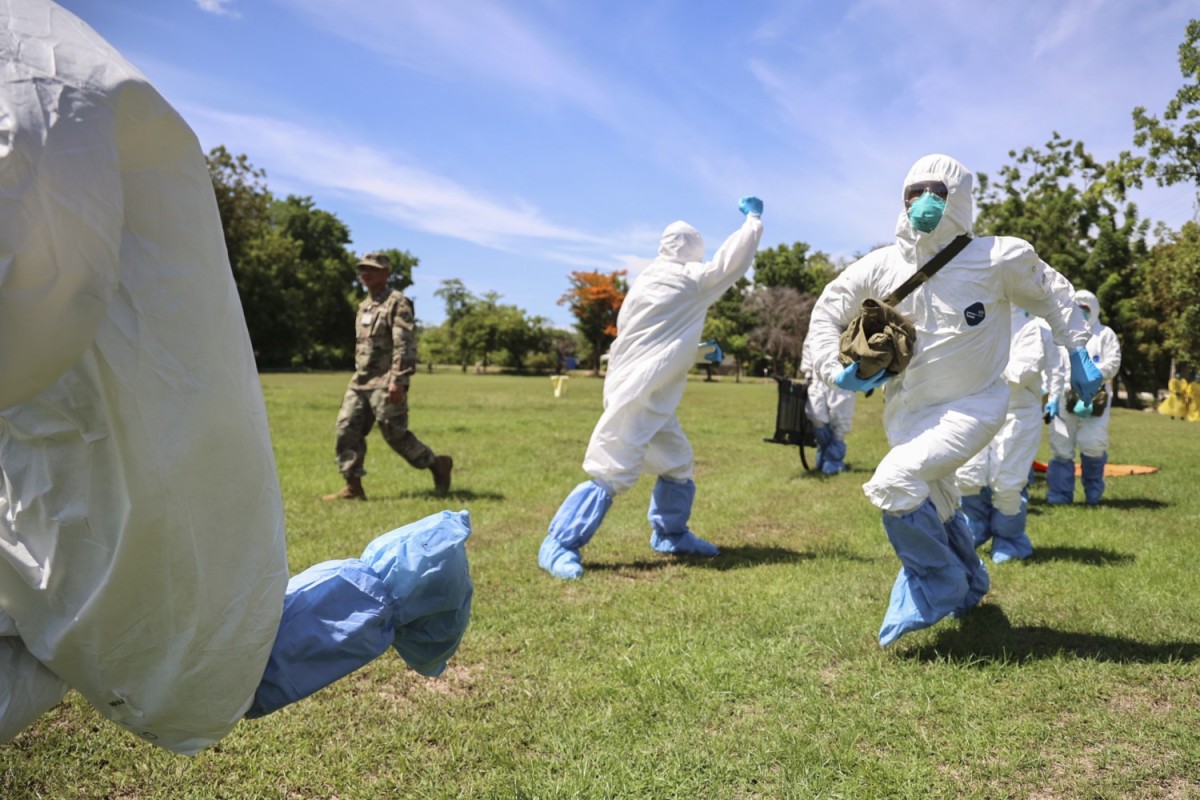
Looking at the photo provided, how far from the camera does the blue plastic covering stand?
19.5ft

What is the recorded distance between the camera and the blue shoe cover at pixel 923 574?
3.87 metres

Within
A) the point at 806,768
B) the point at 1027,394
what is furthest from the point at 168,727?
the point at 1027,394

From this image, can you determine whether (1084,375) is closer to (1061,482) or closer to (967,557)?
(967,557)

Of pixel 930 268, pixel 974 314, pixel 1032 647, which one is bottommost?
pixel 1032 647

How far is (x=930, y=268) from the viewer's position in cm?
409

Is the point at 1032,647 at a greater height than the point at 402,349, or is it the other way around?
the point at 402,349

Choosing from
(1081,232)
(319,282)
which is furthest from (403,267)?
(1081,232)

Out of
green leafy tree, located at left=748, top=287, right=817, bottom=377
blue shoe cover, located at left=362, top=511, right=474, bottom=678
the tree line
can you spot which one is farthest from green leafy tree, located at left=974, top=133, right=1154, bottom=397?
blue shoe cover, located at left=362, top=511, right=474, bottom=678

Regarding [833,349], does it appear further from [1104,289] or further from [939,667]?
[1104,289]

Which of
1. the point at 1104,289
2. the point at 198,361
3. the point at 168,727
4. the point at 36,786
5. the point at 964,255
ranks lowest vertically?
the point at 36,786

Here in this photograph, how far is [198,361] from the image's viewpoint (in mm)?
1570

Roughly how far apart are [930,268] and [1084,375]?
1045 millimetres

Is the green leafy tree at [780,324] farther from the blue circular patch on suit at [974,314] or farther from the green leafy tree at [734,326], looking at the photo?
the blue circular patch on suit at [974,314]

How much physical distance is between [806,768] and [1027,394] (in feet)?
16.5
